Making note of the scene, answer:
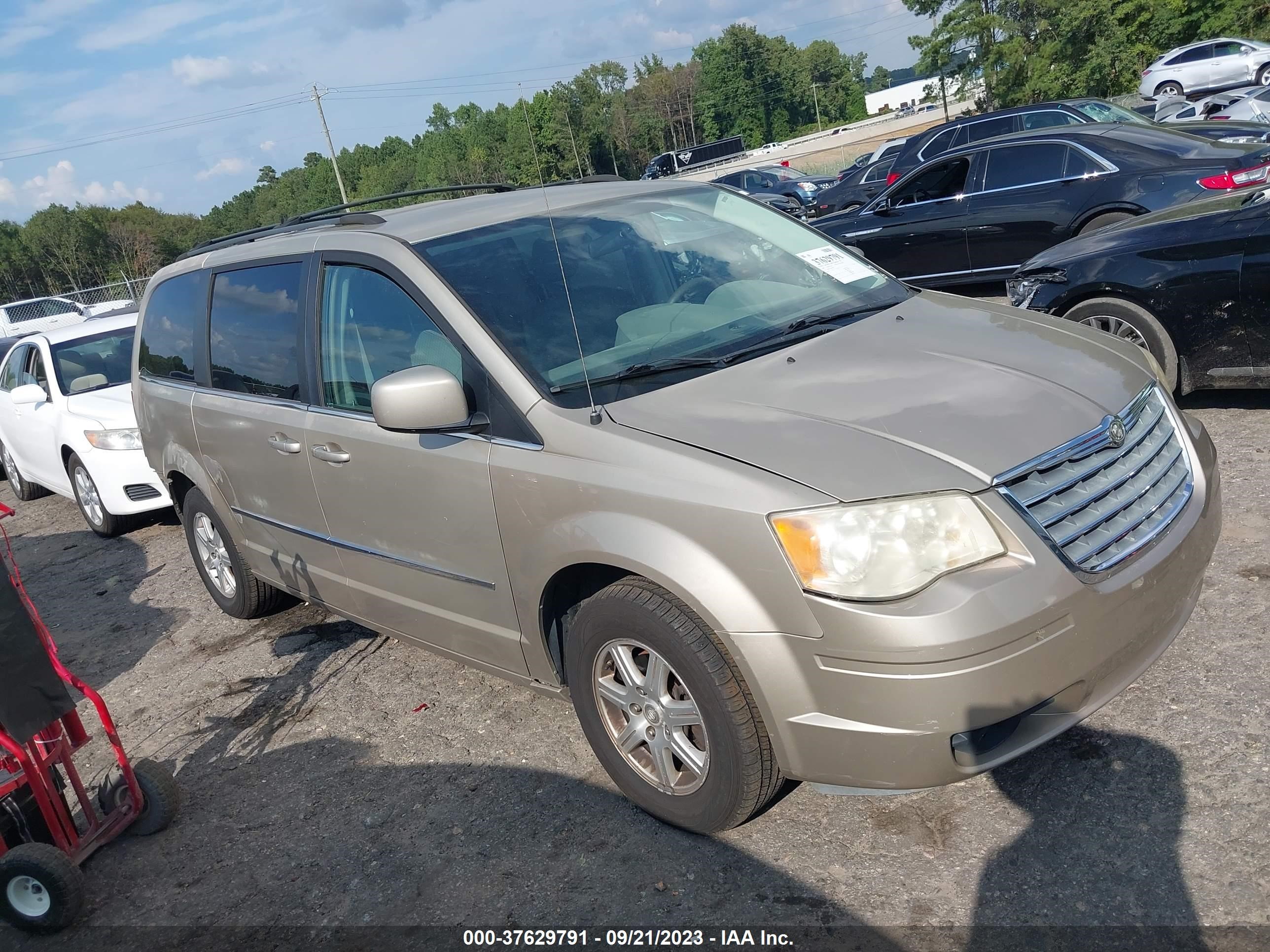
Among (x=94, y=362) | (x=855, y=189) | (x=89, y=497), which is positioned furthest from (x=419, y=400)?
(x=855, y=189)

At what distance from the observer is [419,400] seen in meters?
3.08

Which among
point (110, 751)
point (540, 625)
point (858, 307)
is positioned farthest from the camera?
point (110, 751)

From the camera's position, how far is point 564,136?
33.4 ft

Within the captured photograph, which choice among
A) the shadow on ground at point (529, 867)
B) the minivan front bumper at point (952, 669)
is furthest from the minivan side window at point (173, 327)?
the minivan front bumper at point (952, 669)

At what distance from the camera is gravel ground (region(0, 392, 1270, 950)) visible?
102 inches

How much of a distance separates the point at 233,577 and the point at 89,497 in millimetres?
3439

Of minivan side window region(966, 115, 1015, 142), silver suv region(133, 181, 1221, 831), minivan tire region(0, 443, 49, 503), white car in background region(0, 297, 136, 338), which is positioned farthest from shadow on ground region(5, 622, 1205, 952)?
white car in background region(0, 297, 136, 338)

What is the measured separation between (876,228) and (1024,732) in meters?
8.82

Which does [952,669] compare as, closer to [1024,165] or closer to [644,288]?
[644,288]

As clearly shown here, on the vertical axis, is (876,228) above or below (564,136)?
below

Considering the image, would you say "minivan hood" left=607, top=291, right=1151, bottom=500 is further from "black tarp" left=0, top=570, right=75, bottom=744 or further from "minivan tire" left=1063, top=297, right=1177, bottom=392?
"minivan tire" left=1063, top=297, right=1177, bottom=392

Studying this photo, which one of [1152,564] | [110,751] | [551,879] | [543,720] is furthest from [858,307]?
[110,751]

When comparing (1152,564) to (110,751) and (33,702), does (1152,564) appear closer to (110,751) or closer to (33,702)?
(33,702)

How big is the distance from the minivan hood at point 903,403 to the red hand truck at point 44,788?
2060mm
